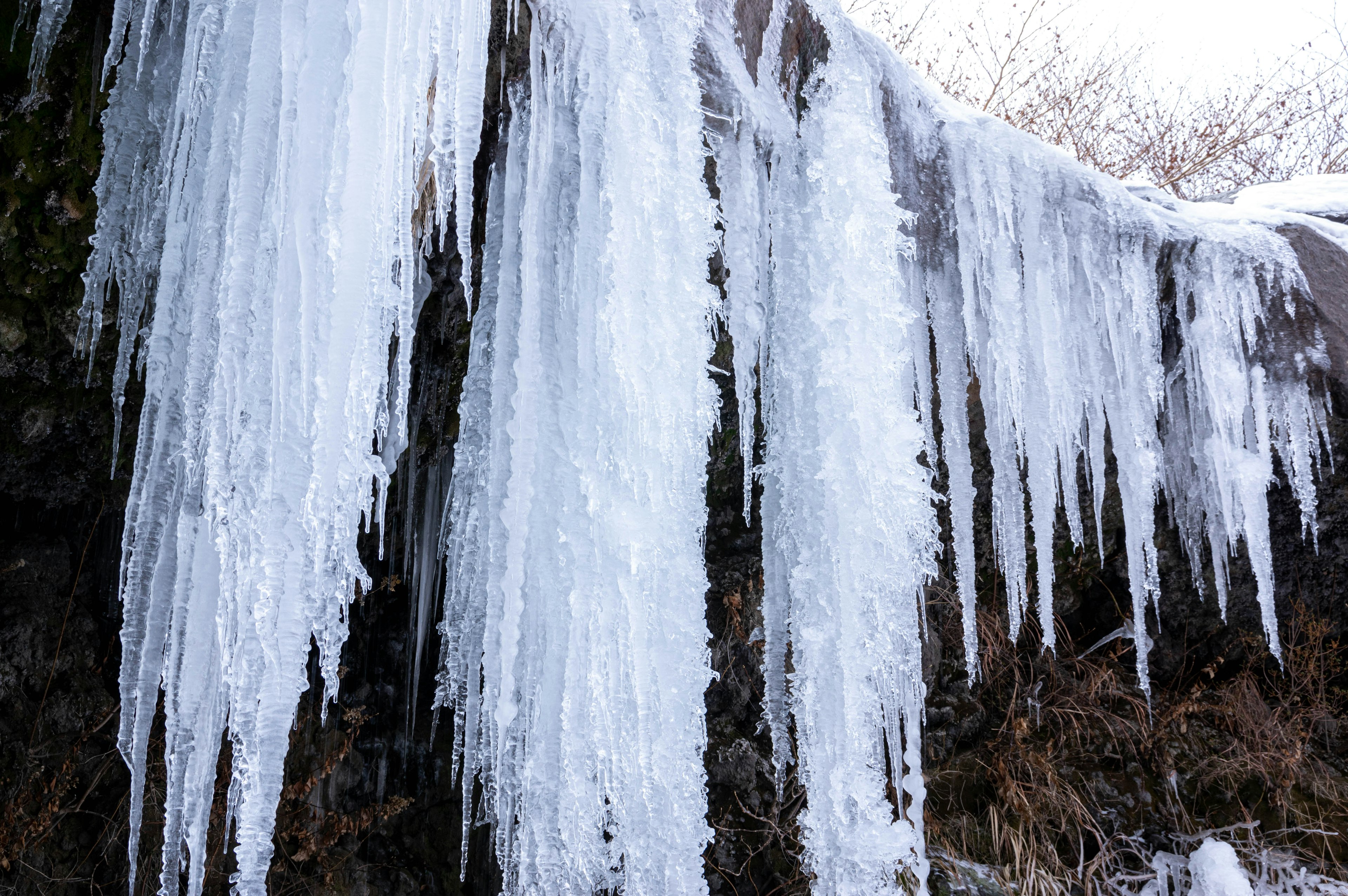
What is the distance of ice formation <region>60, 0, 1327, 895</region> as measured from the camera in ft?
4.47

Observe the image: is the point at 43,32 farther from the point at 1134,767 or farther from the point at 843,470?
the point at 1134,767

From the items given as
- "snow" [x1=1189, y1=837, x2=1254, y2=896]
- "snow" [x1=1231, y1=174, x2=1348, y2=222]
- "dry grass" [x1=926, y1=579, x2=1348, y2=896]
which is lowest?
"snow" [x1=1189, y1=837, x2=1254, y2=896]

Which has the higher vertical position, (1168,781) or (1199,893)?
(1168,781)

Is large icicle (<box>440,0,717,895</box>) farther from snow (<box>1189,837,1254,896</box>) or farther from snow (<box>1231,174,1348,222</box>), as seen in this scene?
snow (<box>1189,837,1254,896</box>)

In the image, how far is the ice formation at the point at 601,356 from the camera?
136 centimetres

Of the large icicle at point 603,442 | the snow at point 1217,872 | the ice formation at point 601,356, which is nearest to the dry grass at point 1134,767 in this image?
the snow at point 1217,872

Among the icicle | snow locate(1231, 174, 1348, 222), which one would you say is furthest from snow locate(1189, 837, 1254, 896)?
the icicle

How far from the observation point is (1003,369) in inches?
95.3

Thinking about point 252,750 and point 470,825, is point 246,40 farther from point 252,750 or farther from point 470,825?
point 470,825

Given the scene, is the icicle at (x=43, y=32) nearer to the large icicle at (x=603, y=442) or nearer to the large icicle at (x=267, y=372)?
the large icicle at (x=267, y=372)

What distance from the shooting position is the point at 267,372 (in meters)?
1.36

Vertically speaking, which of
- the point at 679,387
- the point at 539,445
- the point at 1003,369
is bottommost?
the point at 539,445

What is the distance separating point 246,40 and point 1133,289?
2.60 m

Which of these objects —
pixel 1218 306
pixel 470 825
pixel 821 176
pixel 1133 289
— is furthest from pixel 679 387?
pixel 470 825
